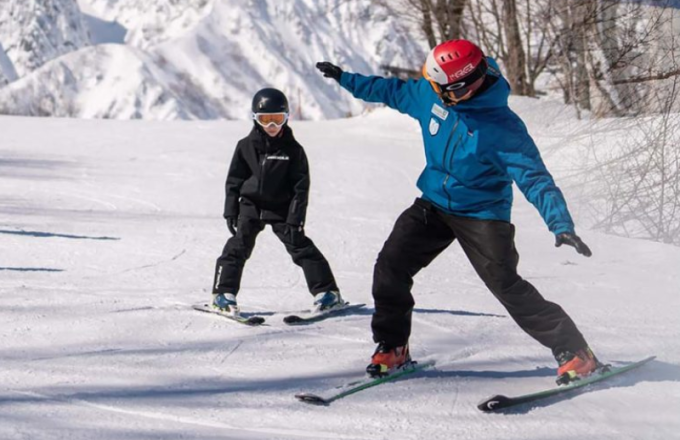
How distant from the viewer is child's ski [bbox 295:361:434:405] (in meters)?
4.19

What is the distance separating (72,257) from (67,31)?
13911 centimetres

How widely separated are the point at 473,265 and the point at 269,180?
5.67 feet

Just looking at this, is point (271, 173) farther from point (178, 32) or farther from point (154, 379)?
point (178, 32)

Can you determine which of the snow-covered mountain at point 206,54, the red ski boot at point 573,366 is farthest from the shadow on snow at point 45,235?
the snow-covered mountain at point 206,54

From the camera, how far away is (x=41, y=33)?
472 ft

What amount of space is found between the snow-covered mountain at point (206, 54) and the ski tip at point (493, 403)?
111 meters

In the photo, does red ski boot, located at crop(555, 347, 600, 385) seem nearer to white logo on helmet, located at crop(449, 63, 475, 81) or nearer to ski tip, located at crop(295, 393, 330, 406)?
Answer: ski tip, located at crop(295, 393, 330, 406)

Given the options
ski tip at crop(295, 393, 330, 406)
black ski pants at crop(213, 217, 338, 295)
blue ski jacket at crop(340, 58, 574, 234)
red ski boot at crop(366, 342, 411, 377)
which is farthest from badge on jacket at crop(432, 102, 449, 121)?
black ski pants at crop(213, 217, 338, 295)

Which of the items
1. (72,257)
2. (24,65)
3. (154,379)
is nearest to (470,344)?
(154,379)

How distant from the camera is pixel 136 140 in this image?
57.0ft

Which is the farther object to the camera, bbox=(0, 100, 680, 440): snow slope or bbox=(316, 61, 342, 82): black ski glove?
bbox=(316, 61, 342, 82): black ski glove

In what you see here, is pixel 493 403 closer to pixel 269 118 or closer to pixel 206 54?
pixel 269 118

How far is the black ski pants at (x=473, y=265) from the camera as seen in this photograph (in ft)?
14.6

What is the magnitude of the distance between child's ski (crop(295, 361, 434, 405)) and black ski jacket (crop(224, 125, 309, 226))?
1.44 metres
